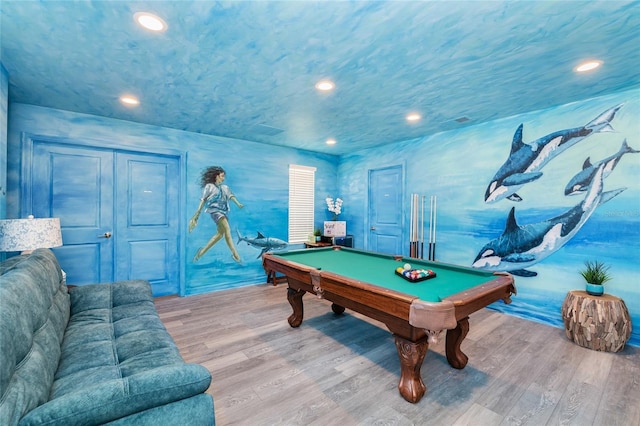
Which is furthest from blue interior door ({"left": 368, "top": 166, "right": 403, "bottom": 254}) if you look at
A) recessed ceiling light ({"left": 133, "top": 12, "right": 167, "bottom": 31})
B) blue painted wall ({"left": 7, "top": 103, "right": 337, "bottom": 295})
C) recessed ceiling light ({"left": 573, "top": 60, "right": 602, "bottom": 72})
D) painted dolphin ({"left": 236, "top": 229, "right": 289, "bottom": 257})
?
recessed ceiling light ({"left": 133, "top": 12, "right": 167, "bottom": 31})

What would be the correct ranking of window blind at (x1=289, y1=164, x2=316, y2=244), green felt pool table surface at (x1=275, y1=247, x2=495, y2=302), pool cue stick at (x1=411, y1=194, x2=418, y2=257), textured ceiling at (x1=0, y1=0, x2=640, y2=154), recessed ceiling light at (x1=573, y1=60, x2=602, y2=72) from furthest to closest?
window blind at (x1=289, y1=164, x2=316, y2=244)
pool cue stick at (x1=411, y1=194, x2=418, y2=257)
recessed ceiling light at (x1=573, y1=60, x2=602, y2=72)
green felt pool table surface at (x1=275, y1=247, x2=495, y2=302)
textured ceiling at (x1=0, y1=0, x2=640, y2=154)

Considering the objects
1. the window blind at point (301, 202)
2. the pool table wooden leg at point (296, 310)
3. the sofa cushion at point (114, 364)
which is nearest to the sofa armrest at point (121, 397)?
the sofa cushion at point (114, 364)

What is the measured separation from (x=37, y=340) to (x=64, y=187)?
2.95m

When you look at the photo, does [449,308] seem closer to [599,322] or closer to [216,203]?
[599,322]

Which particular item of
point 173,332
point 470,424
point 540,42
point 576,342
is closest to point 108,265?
point 173,332

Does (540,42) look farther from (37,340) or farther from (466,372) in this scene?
(37,340)

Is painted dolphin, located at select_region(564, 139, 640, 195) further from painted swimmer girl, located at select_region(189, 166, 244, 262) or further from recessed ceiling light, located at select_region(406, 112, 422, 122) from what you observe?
painted swimmer girl, located at select_region(189, 166, 244, 262)

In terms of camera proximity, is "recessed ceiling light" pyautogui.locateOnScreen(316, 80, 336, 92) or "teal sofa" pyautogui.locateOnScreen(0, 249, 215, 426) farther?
"recessed ceiling light" pyautogui.locateOnScreen(316, 80, 336, 92)

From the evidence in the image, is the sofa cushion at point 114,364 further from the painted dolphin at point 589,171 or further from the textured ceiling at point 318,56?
the painted dolphin at point 589,171

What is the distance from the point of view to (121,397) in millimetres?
1057

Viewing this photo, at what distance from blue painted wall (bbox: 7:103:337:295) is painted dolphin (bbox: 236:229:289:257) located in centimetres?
8

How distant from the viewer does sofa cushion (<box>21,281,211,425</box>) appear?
102 centimetres

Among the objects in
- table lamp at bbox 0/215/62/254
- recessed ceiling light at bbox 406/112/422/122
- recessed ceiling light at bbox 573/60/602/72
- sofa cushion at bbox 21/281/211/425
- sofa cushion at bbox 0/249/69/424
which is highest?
recessed ceiling light at bbox 573/60/602/72

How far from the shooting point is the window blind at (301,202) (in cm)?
541
